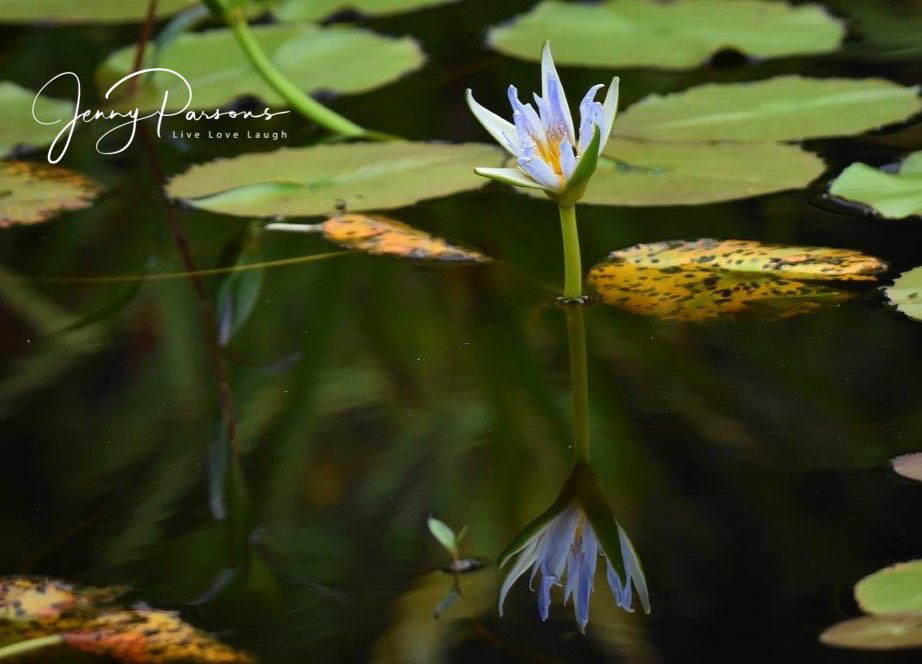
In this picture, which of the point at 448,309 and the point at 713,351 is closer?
the point at 713,351

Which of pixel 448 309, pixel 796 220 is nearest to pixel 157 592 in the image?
pixel 448 309

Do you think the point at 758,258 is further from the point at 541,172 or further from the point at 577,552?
the point at 577,552

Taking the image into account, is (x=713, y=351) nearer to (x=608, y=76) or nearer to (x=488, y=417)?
(x=488, y=417)

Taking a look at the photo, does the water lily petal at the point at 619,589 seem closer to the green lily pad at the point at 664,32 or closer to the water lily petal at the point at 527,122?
the water lily petal at the point at 527,122

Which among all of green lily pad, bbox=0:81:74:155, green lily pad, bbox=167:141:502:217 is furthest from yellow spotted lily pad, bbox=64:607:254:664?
green lily pad, bbox=0:81:74:155

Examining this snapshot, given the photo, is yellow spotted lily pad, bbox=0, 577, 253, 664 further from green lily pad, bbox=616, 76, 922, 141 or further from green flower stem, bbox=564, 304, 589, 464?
green lily pad, bbox=616, 76, 922, 141

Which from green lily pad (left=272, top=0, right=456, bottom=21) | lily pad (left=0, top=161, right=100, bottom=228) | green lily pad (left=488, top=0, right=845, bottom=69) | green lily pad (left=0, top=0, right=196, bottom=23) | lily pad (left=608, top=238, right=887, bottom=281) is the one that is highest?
green lily pad (left=0, top=0, right=196, bottom=23)
